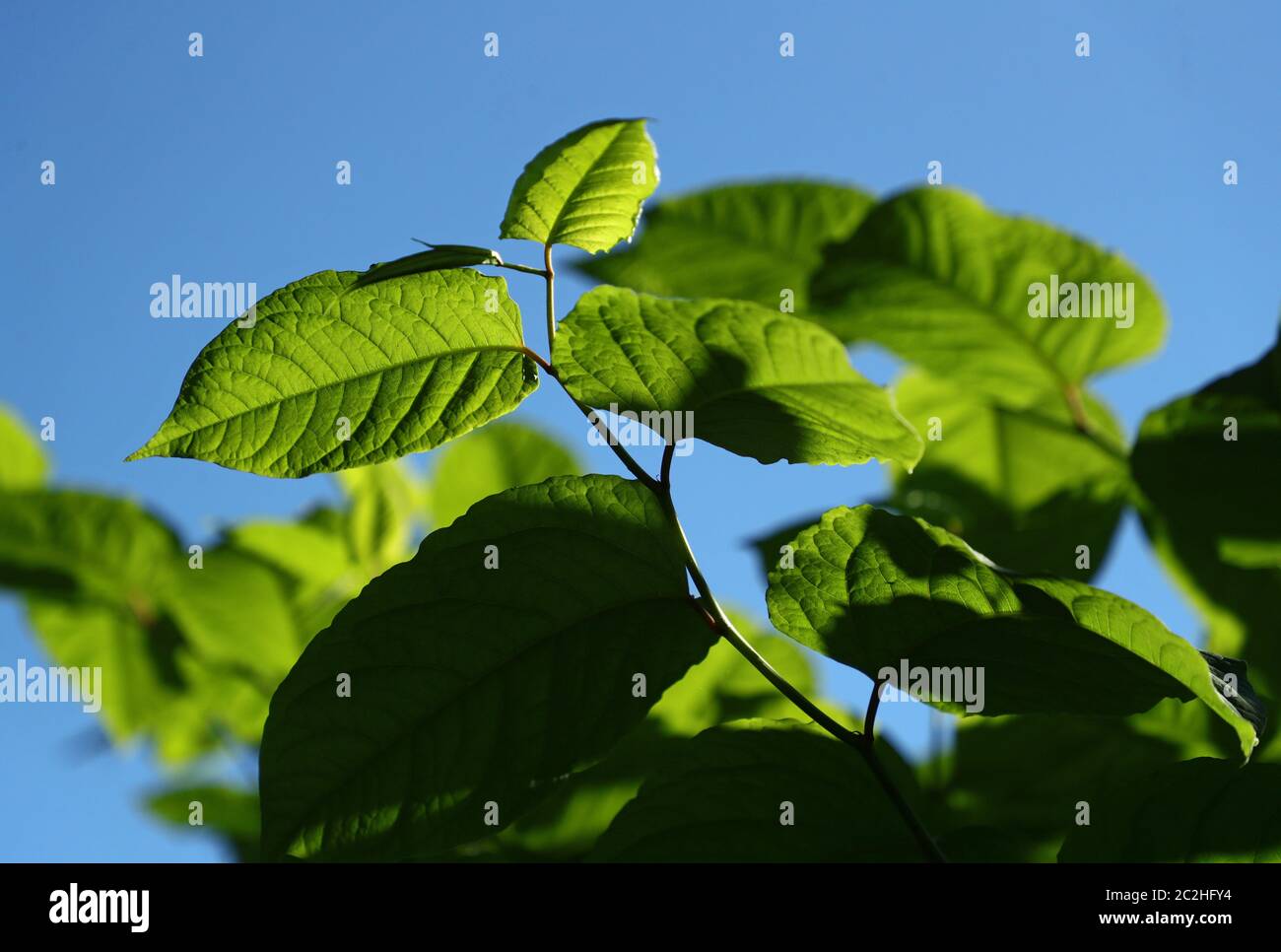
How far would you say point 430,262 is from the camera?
61 cm

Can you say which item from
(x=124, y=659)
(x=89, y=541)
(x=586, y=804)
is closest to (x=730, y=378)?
(x=586, y=804)

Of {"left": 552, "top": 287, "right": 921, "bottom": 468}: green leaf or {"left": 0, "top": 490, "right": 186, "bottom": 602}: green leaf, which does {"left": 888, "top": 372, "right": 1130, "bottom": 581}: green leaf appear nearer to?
{"left": 552, "top": 287, "right": 921, "bottom": 468}: green leaf

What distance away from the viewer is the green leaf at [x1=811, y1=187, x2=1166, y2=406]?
1.04 meters

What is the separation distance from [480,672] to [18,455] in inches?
58.4

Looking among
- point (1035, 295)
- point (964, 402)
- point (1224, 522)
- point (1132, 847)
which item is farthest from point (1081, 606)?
point (964, 402)

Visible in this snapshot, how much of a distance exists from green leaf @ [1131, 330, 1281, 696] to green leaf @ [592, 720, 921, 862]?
0.50 metres

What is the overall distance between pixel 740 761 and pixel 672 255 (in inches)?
27.1

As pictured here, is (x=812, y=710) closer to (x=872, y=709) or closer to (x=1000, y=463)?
(x=872, y=709)

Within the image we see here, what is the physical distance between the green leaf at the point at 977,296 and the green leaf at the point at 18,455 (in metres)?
1.39

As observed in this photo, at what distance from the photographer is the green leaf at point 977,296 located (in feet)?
3.41

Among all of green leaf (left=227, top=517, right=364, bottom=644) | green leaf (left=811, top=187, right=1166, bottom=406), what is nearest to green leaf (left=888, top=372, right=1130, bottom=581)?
green leaf (left=811, top=187, right=1166, bottom=406)

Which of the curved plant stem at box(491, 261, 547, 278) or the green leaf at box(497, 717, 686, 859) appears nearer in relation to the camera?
the curved plant stem at box(491, 261, 547, 278)
